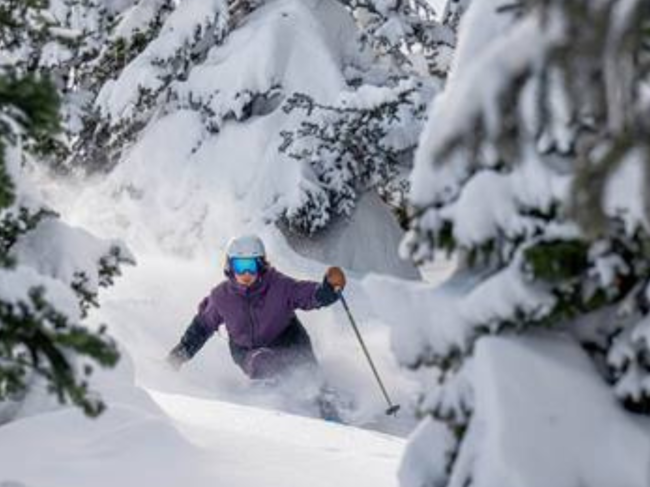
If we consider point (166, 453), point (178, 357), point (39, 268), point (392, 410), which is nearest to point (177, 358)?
point (178, 357)

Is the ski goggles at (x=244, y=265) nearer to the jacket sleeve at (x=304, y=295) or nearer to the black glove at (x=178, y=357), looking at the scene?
the jacket sleeve at (x=304, y=295)

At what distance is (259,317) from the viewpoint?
11945mm

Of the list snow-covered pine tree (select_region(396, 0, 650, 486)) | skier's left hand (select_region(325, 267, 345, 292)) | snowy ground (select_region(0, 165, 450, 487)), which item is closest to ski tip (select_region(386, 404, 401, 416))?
snowy ground (select_region(0, 165, 450, 487))

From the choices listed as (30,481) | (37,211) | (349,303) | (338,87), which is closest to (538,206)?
(30,481)

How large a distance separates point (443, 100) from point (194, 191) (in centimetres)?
1370

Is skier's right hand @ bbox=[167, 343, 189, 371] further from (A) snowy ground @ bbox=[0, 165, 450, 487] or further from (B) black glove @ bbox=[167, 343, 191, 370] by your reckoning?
(A) snowy ground @ bbox=[0, 165, 450, 487]

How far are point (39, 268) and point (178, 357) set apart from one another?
4994mm

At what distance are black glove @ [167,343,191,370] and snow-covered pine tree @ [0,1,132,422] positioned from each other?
393cm

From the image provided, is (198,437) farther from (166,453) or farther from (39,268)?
(39,268)

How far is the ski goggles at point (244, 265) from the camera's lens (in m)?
11.5

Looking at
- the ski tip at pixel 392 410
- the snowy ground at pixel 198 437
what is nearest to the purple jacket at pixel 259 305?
the snowy ground at pixel 198 437

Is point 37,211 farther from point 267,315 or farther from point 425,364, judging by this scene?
point 267,315

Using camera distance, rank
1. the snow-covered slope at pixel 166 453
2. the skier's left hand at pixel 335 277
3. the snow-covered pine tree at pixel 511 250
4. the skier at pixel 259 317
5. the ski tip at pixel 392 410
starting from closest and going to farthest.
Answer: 1. the snow-covered pine tree at pixel 511 250
2. the snow-covered slope at pixel 166 453
3. the ski tip at pixel 392 410
4. the skier's left hand at pixel 335 277
5. the skier at pixel 259 317

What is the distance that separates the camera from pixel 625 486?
12.0 ft
